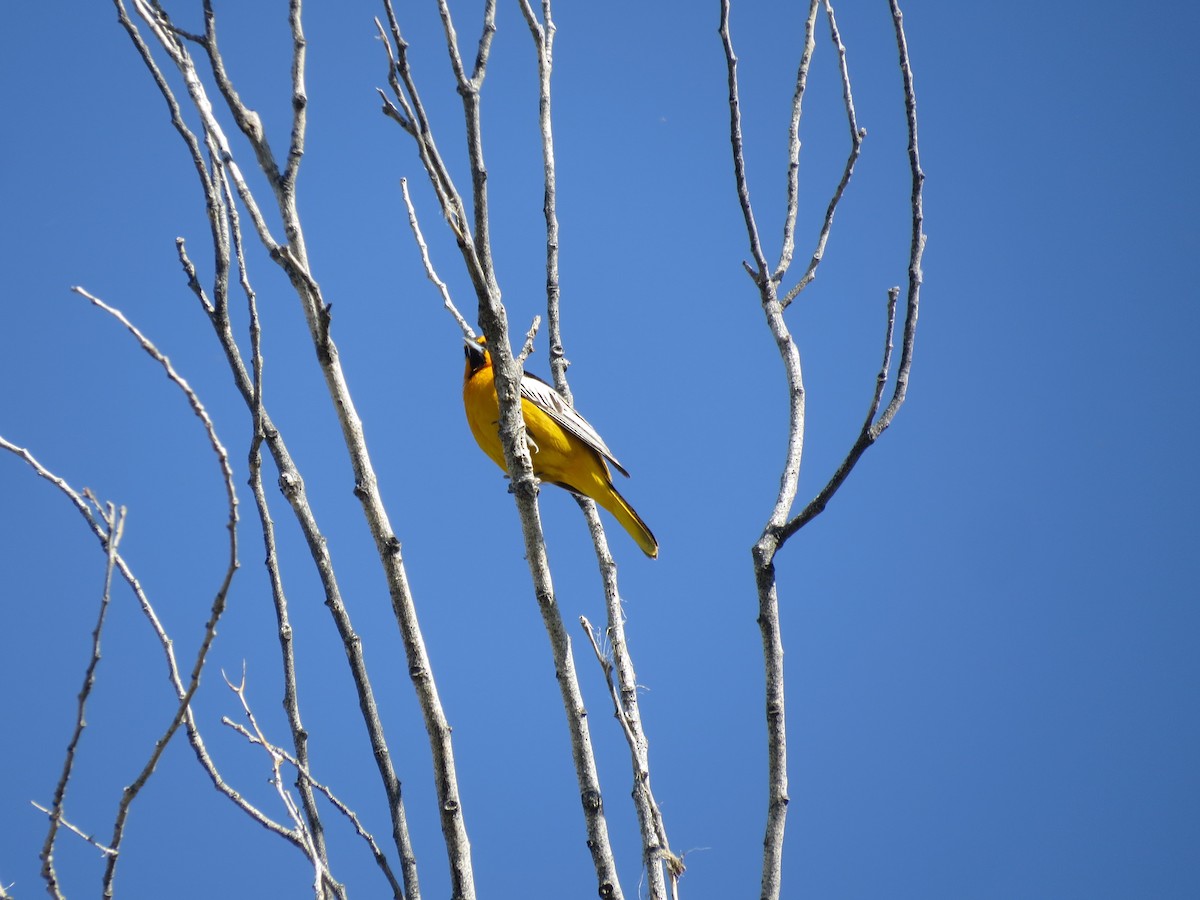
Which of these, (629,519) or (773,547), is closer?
(773,547)

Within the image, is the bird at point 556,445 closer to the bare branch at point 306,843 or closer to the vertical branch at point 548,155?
the vertical branch at point 548,155

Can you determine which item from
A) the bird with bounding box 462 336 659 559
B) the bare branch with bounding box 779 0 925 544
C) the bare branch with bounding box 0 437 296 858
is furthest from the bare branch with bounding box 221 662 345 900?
the bird with bounding box 462 336 659 559

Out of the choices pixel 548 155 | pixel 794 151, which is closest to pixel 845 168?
pixel 794 151

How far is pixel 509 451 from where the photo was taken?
222 cm

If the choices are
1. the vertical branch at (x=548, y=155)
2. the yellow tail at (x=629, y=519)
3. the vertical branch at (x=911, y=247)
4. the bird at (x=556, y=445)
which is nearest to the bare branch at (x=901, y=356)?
the vertical branch at (x=911, y=247)

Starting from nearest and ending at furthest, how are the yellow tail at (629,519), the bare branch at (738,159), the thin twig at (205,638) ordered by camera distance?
the thin twig at (205,638) < the bare branch at (738,159) < the yellow tail at (629,519)

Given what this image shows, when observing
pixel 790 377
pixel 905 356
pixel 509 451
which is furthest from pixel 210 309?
pixel 905 356

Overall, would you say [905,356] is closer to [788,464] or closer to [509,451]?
[788,464]

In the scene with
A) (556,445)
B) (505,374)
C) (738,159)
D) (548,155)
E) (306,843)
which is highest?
(556,445)

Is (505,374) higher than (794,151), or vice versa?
(794,151)

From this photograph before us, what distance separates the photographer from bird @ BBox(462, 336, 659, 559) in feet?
14.3

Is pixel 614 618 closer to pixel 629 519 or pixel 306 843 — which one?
pixel 306 843

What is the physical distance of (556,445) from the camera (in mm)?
4363

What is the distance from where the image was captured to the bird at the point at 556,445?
4.34m
